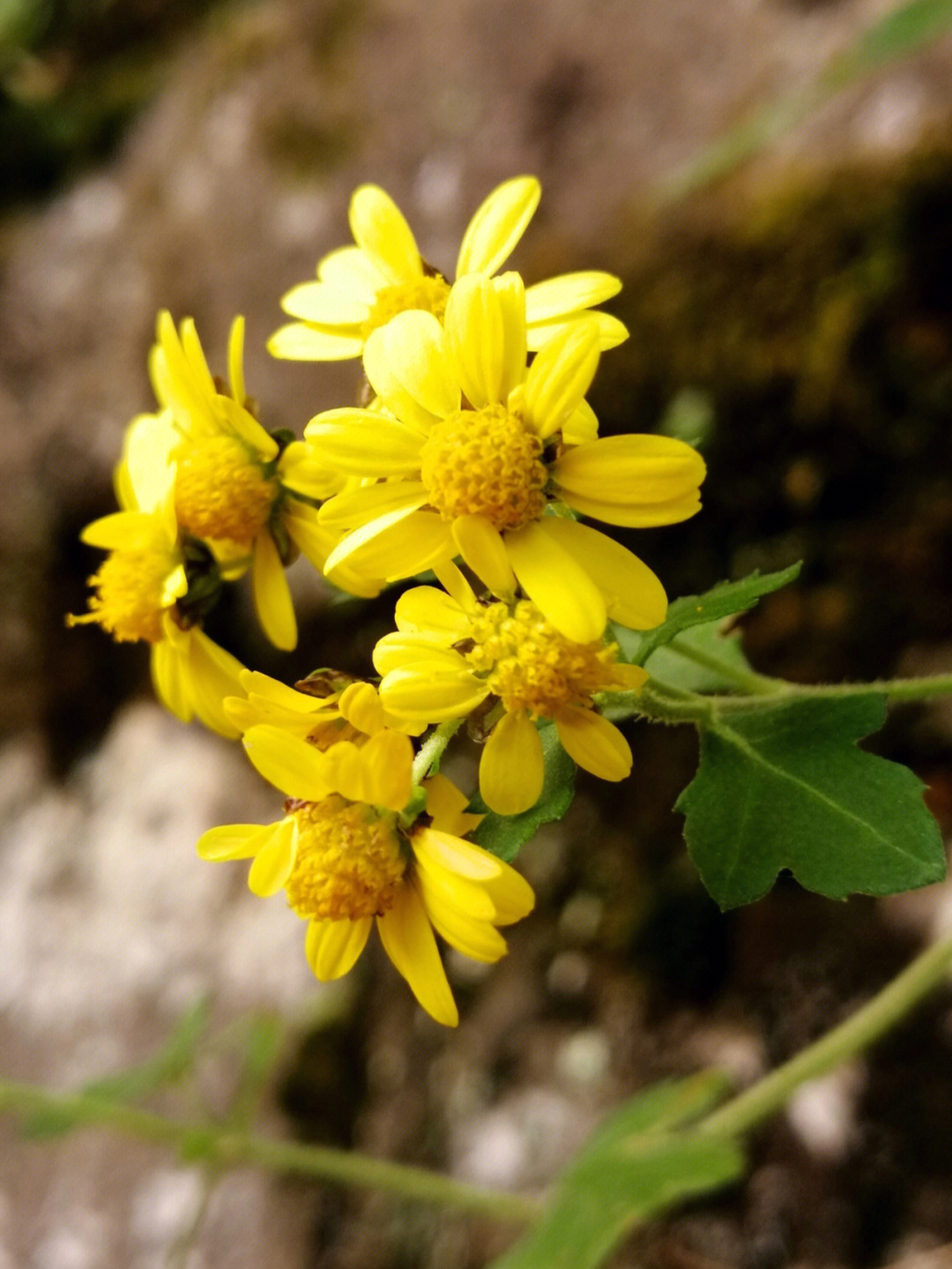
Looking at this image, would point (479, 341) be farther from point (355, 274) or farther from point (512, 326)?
point (355, 274)

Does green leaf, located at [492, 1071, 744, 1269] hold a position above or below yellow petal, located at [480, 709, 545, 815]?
below

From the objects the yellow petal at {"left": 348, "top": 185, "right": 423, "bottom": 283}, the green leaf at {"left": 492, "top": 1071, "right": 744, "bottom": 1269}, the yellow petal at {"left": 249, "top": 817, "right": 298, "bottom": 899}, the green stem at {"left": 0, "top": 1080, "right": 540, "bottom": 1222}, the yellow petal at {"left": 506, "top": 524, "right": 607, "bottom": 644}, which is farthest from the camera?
the green stem at {"left": 0, "top": 1080, "right": 540, "bottom": 1222}

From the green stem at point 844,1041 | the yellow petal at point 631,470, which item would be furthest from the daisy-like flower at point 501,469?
the green stem at point 844,1041

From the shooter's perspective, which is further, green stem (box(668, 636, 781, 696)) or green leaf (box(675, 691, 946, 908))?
green stem (box(668, 636, 781, 696))

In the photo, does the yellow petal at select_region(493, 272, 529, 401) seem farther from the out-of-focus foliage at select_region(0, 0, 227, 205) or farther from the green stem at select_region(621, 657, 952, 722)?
the out-of-focus foliage at select_region(0, 0, 227, 205)

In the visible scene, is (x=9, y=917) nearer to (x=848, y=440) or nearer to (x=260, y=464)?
(x=260, y=464)

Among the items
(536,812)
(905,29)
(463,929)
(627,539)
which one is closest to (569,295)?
(536,812)

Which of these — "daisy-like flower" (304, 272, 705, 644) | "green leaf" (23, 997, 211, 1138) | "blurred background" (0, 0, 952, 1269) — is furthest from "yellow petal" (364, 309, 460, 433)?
"green leaf" (23, 997, 211, 1138)
